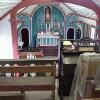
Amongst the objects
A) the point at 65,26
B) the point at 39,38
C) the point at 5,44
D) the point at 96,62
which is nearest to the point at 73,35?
the point at 65,26

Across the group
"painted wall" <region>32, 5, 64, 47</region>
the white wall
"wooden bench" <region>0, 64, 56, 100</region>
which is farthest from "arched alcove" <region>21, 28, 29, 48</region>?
"wooden bench" <region>0, 64, 56, 100</region>

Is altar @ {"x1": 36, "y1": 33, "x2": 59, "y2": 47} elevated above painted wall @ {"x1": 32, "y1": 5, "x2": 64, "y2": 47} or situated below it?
below

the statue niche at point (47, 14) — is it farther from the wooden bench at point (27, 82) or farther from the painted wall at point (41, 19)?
the wooden bench at point (27, 82)

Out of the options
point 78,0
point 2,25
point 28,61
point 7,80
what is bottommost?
point 7,80

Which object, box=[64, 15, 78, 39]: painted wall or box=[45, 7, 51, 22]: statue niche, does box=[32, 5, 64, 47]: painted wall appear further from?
box=[64, 15, 78, 39]: painted wall

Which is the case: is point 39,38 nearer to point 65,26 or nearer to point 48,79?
point 65,26

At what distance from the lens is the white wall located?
824 centimetres

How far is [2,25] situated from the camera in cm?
827

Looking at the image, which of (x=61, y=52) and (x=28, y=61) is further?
(x=61, y=52)

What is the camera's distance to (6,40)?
8.52m

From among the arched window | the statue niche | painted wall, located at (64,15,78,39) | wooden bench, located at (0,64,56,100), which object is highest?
the statue niche

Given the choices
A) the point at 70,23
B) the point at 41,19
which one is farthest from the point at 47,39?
the point at 70,23

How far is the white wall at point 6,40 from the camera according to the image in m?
8.24

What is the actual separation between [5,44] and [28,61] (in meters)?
5.13
